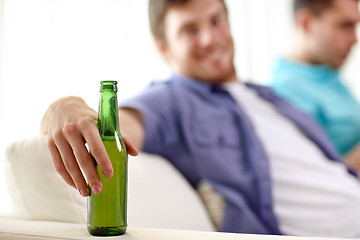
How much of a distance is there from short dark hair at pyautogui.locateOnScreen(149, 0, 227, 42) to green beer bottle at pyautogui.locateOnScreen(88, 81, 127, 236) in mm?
966

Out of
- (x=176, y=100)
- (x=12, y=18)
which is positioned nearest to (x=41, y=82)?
(x=12, y=18)

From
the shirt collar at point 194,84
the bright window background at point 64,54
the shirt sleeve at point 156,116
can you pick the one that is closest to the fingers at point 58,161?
the bright window background at point 64,54

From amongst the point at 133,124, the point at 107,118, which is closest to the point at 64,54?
the point at 133,124

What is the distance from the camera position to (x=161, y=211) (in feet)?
4.49

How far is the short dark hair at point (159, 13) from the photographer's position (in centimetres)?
177

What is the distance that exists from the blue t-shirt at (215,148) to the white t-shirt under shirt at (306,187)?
0.19 feet

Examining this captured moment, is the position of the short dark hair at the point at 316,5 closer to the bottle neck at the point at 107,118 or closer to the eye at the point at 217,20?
the eye at the point at 217,20

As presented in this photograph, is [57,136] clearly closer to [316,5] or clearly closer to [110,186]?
[110,186]

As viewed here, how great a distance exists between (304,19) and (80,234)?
7.05ft

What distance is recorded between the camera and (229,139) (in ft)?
5.42

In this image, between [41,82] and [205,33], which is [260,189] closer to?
[205,33]

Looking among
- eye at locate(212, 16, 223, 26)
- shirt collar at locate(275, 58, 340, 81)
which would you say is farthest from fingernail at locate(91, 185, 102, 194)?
shirt collar at locate(275, 58, 340, 81)

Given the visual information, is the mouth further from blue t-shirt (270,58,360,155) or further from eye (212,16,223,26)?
blue t-shirt (270,58,360,155)

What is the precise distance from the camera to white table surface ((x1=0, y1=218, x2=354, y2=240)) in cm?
83
